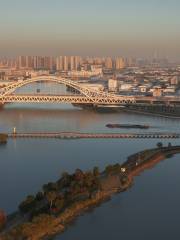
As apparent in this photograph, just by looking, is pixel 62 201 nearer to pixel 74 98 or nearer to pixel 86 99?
pixel 74 98

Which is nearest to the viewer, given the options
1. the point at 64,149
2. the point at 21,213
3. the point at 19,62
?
the point at 21,213

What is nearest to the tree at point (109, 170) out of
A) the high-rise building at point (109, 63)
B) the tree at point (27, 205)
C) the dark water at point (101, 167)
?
the dark water at point (101, 167)

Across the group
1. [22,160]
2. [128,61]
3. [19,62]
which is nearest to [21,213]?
[22,160]

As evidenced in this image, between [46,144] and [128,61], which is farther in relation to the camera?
[128,61]

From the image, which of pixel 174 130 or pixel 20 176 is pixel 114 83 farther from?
pixel 20 176

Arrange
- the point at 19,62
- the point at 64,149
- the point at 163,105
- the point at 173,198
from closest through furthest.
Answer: the point at 173,198, the point at 64,149, the point at 163,105, the point at 19,62

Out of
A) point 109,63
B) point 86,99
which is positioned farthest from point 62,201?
point 109,63

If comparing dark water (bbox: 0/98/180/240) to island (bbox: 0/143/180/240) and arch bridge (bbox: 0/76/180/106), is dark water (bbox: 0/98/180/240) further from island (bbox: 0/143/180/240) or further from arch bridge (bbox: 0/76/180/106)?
arch bridge (bbox: 0/76/180/106)
